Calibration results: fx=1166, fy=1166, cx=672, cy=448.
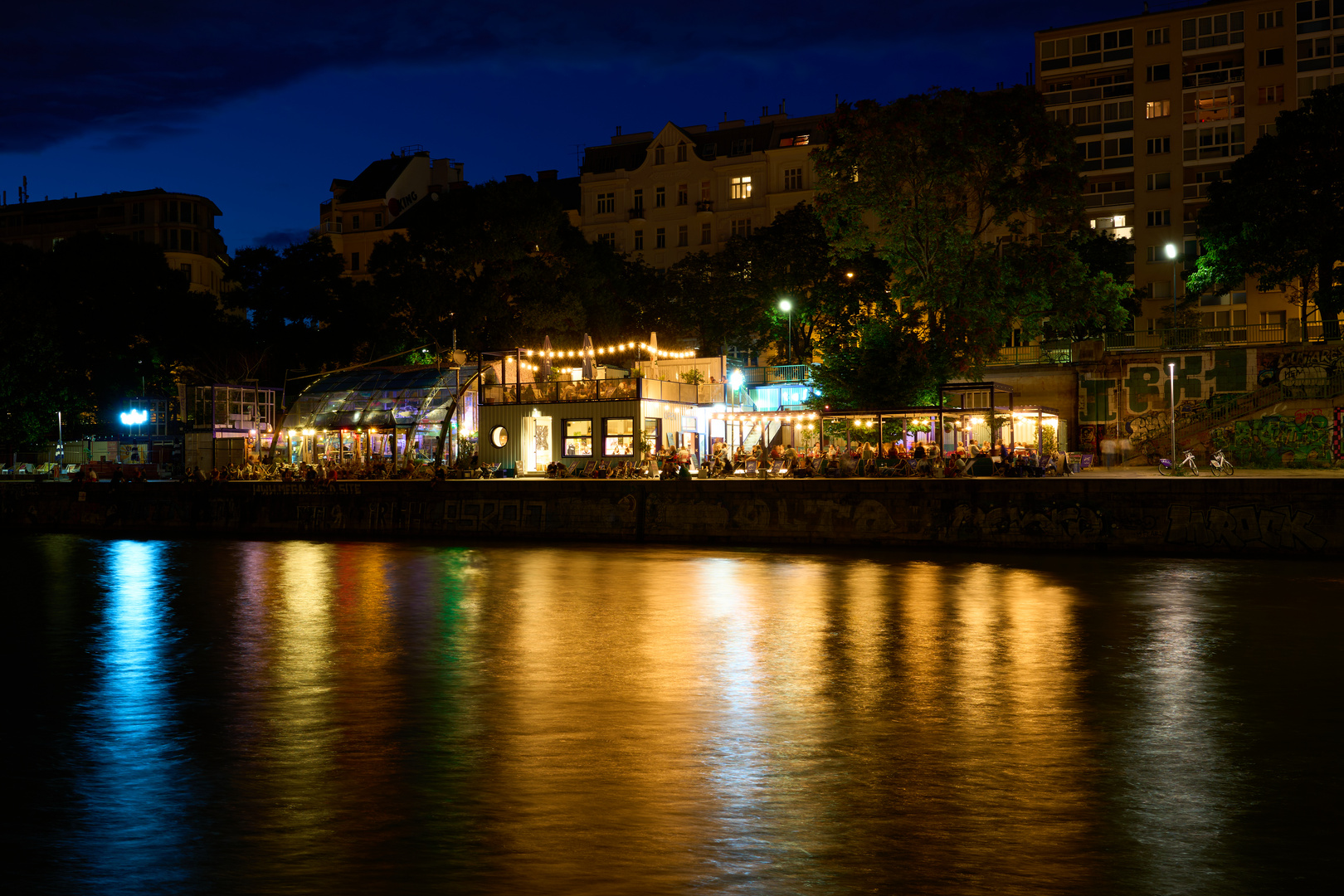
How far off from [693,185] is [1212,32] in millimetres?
39949

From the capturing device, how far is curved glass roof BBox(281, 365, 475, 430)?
177ft

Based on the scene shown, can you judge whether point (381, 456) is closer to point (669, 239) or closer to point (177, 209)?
point (669, 239)

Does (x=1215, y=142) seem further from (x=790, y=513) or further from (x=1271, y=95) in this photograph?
(x=790, y=513)

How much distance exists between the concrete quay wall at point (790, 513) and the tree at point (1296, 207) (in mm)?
33041

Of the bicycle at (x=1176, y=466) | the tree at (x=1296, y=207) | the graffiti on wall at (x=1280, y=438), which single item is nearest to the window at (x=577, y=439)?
the bicycle at (x=1176, y=466)

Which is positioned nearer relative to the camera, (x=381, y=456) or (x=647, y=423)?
(x=647, y=423)

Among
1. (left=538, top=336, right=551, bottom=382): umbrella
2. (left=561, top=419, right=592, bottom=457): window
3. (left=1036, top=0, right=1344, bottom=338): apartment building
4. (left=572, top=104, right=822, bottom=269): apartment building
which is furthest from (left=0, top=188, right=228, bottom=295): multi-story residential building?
(left=1036, top=0, right=1344, bottom=338): apartment building

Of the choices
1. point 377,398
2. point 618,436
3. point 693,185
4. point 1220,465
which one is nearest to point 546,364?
point 618,436

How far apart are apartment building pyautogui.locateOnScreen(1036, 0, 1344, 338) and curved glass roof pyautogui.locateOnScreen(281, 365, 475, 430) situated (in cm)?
5041

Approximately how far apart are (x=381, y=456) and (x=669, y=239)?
1781 inches

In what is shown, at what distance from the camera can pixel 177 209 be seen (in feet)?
387

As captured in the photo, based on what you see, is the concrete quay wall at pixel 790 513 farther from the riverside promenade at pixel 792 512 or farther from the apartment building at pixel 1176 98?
the apartment building at pixel 1176 98

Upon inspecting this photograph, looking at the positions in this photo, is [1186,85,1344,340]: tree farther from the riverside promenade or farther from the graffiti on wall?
the riverside promenade

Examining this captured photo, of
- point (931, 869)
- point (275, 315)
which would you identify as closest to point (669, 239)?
point (275, 315)
